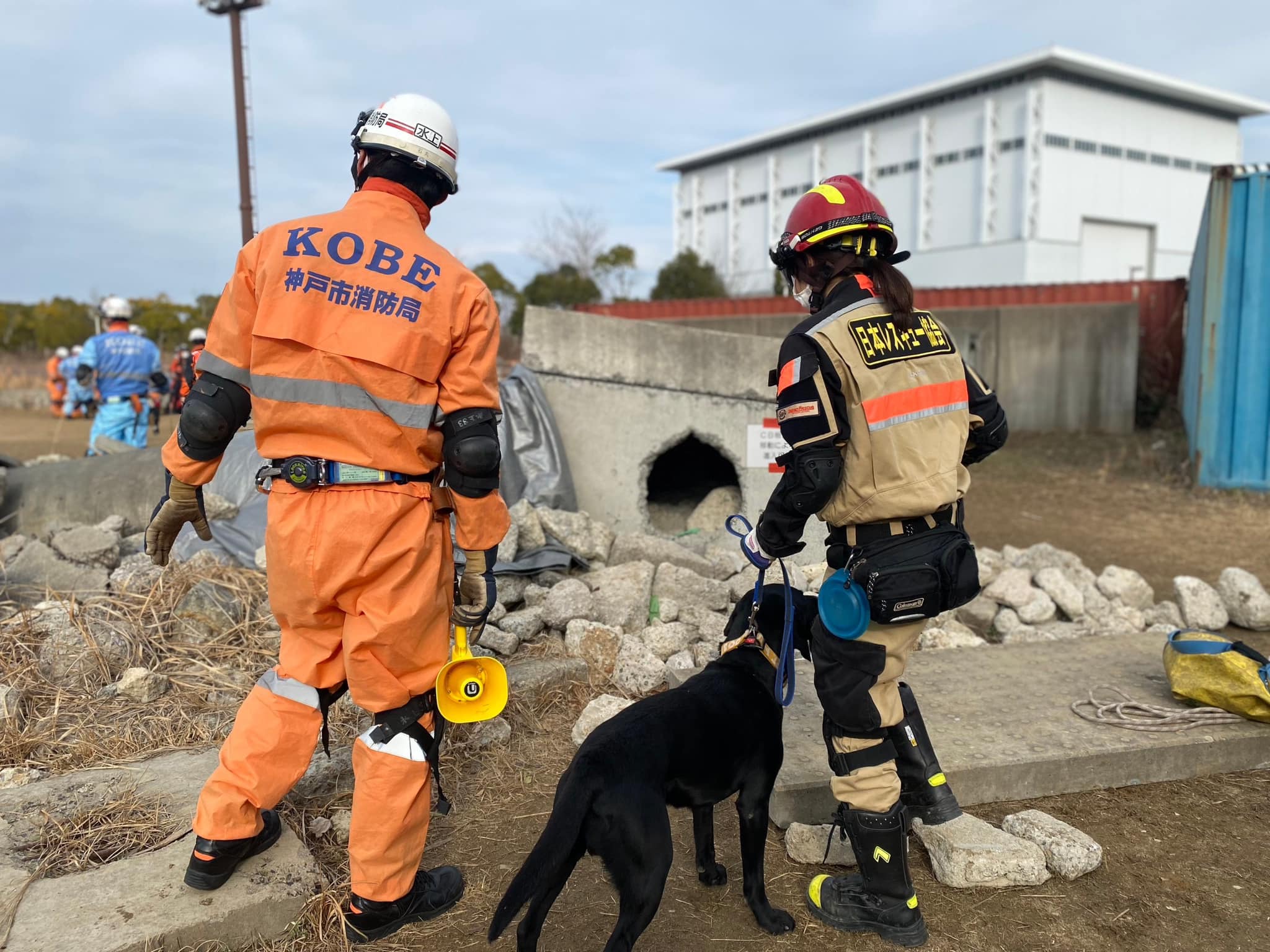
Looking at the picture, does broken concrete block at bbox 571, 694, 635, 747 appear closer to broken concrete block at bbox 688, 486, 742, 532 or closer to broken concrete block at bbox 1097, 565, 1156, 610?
broken concrete block at bbox 688, 486, 742, 532

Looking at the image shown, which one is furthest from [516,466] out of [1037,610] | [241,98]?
[241,98]

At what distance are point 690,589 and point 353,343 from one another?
3.10 metres

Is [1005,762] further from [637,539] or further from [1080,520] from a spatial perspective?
[1080,520]

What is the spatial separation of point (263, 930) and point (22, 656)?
2.30m

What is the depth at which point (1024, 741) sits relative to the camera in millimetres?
3389

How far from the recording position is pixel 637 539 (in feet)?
18.5

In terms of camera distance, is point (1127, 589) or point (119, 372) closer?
point (1127, 589)

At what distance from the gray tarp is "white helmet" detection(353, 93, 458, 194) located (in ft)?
9.94

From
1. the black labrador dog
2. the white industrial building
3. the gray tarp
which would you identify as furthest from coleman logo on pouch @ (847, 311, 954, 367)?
the white industrial building

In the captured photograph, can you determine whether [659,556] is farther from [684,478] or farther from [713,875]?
[713,875]

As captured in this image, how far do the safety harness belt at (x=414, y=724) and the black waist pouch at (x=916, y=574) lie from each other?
1.25 meters

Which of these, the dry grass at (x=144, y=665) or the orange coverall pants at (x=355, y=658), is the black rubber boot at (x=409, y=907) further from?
the dry grass at (x=144, y=665)

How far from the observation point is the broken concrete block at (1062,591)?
18.2 feet

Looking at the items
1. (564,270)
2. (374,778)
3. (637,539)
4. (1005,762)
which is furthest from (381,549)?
(564,270)
